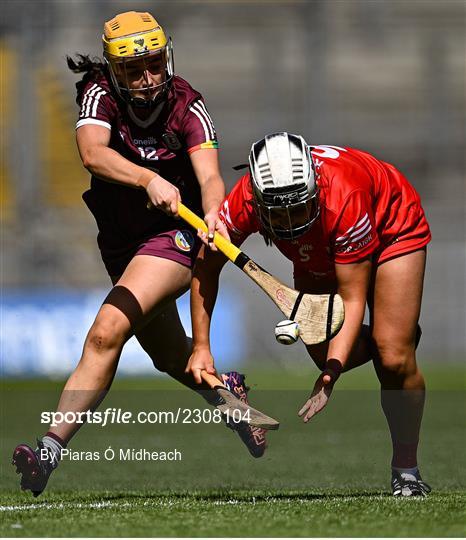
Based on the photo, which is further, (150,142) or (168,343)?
(168,343)

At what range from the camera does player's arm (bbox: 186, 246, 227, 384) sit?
5.15 meters

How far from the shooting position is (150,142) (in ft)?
18.4

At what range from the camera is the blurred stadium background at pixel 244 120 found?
13812mm

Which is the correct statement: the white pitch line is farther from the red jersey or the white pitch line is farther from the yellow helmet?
the yellow helmet

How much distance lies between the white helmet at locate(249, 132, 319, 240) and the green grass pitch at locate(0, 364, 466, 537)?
1.10 metres

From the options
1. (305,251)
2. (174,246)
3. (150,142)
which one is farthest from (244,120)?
(305,251)

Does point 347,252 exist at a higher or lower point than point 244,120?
higher

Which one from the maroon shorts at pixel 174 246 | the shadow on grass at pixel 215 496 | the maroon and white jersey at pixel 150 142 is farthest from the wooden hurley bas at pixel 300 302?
the shadow on grass at pixel 215 496

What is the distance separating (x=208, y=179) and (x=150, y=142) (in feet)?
1.17

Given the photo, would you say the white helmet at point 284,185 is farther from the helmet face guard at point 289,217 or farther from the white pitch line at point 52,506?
the white pitch line at point 52,506

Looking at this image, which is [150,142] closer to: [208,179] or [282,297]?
[208,179]

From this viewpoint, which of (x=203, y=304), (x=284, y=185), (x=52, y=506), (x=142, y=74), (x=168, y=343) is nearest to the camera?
(x=284, y=185)

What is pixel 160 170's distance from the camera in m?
5.66

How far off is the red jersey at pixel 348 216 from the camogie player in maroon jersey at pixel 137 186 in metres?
0.19
